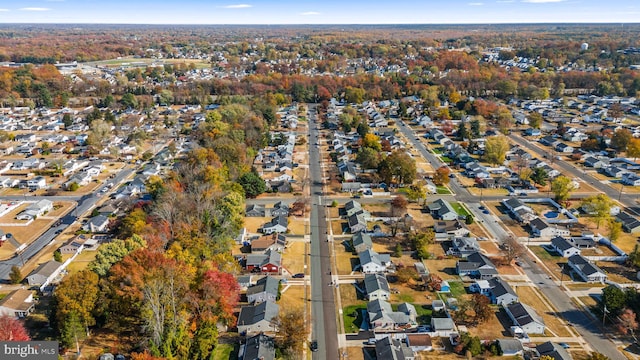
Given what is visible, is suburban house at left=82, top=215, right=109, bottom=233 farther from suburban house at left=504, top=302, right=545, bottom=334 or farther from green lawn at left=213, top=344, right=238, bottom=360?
suburban house at left=504, top=302, right=545, bottom=334

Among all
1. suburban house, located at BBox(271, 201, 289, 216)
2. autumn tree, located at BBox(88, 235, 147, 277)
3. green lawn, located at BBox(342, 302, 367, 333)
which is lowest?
green lawn, located at BBox(342, 302, 367, 333)

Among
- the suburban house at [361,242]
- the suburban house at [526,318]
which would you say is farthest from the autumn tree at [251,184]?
Answer: the suburban house at [526,318]

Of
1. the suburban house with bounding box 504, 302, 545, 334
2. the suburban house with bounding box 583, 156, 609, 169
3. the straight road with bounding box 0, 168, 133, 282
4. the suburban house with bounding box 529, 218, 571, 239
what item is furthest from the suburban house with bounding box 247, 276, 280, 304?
the suburban house with bounding box 583, 156, 609, 169

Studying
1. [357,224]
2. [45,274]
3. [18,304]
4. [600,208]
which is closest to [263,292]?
[357,224]

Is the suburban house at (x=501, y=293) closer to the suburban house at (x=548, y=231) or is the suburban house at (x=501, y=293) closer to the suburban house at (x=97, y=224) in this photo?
the suburban house at (x=548, y=231)

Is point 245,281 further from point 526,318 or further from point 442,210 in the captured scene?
point 442,210
